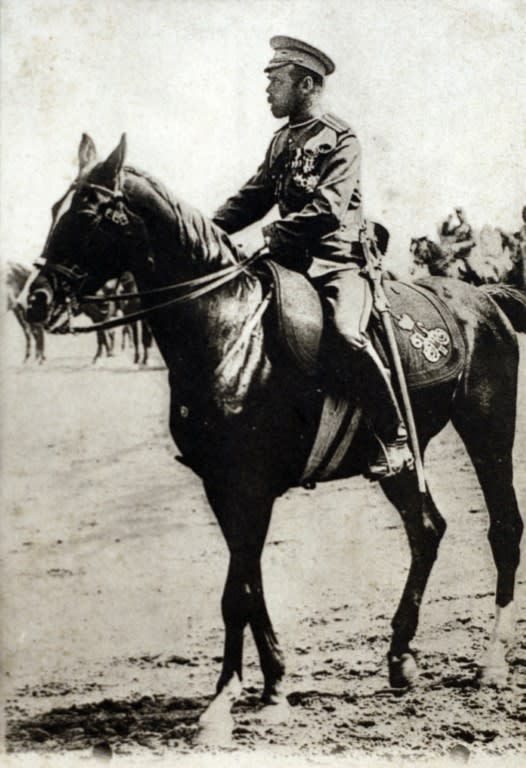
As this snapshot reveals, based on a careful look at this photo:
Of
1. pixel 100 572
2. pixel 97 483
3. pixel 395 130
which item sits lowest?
pixel 100 572

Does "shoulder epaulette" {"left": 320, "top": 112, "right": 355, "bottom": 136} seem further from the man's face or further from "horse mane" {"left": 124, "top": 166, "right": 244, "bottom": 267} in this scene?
"horse mane" {"left": 124, "top": 166, "right": 244, "bottom": 267}

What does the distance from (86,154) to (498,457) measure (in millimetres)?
2451

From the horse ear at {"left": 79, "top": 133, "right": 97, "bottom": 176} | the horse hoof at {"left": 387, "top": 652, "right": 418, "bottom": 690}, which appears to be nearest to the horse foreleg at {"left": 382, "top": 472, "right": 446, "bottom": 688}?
the horse hoof at {"left": 387, "top": 652, "right": 418, "bottom": 690}

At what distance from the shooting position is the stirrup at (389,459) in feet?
15.8

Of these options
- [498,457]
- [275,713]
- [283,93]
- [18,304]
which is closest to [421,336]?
[498,457]

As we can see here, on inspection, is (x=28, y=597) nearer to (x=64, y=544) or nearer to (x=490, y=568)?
(x=64, y=544)

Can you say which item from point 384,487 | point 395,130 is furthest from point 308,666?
point 395,130

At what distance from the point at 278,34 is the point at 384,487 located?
232 cm

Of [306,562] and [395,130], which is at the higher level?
[395,130]

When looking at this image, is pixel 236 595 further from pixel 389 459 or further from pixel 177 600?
pixel 389 459

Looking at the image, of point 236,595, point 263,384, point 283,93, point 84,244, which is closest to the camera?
point 84,244

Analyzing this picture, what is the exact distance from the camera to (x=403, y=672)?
503 centimetres

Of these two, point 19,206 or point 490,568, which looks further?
point 19,206

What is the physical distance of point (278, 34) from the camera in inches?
209
